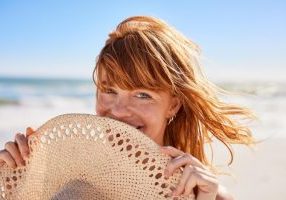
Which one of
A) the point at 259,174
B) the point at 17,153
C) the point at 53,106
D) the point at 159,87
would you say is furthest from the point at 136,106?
the point at 53,106

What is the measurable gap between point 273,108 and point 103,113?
43.8 feet

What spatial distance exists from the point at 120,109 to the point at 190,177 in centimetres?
50

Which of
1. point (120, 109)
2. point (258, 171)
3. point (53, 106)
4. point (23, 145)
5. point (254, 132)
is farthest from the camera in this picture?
point (53, 106)

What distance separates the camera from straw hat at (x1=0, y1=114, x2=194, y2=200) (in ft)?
5.78

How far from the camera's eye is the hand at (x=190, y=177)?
174 centimetres

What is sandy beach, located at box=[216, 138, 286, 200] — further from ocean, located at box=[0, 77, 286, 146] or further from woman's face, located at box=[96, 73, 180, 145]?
woman's face, located at box=[96, 73, 180, 145]

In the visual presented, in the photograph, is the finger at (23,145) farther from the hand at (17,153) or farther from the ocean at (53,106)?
the ocean at (53,106)

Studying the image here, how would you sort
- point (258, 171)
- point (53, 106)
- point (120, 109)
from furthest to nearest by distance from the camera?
point (53, 106)
point (258, 171)
point (120, 109)

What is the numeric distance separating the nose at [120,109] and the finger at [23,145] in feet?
1.31

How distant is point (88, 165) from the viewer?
182cm

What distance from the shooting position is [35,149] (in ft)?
5.99

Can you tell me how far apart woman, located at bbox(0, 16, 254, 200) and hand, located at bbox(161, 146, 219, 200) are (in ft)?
0.58

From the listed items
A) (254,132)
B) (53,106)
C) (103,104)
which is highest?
(103,104)

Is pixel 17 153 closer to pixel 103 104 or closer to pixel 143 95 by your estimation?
pixel 103 104
